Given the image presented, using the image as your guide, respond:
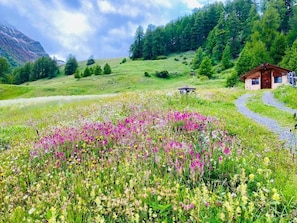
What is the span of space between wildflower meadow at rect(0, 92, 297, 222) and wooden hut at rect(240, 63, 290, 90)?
177ft

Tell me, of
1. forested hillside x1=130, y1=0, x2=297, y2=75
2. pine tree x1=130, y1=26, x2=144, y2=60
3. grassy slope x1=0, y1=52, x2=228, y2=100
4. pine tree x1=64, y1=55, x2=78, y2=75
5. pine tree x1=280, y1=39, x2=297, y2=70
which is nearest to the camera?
pine tree x1=280, y1=39, x2=297, y2=70

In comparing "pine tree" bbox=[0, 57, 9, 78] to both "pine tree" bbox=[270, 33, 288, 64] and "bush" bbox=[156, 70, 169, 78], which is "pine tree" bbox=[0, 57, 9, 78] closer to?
"bush" bbox=[156, 70, 169, 78]

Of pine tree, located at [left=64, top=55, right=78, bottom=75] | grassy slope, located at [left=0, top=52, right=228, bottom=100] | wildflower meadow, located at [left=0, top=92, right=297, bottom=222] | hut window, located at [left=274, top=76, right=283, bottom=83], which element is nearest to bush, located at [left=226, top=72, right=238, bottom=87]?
grassy slope, located at [left=0, top=52, right=228, bottom=100]

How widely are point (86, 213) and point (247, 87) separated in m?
60.4

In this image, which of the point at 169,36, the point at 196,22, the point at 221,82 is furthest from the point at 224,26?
the point at 221,82

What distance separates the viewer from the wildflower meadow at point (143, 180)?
3.22 metres

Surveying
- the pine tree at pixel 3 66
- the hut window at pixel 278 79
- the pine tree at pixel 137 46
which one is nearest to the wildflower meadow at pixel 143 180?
the hut window at pixel 278 79

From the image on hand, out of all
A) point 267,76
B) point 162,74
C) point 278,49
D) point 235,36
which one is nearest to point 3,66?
point 162,74

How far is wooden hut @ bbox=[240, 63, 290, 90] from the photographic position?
181 ft

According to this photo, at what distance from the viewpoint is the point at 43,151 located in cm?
594

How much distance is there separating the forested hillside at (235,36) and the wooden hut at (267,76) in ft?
36.4

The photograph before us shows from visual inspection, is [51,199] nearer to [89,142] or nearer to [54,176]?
[54,176]

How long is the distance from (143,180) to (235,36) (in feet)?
415

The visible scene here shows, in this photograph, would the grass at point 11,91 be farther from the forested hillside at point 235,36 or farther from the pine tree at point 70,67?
the forested hillside at point 235,36
